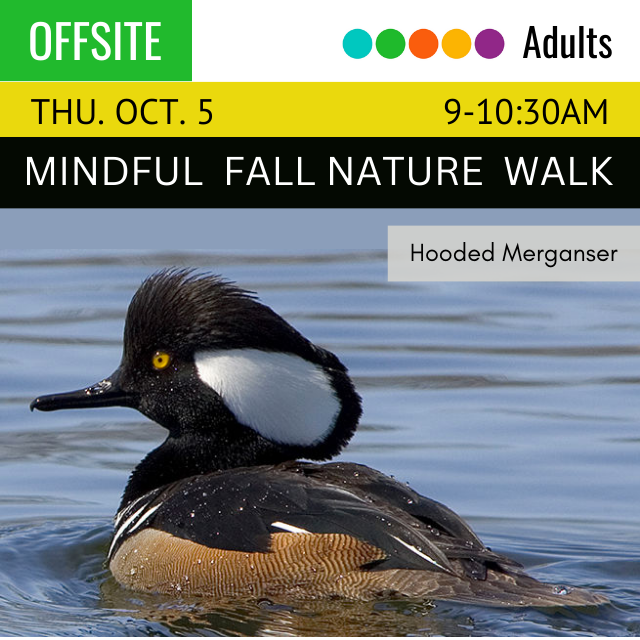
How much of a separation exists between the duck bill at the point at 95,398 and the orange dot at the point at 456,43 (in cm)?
272

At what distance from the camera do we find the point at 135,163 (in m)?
9.06

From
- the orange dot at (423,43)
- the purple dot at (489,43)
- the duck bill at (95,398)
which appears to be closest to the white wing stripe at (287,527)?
the duck bill at (95,398)

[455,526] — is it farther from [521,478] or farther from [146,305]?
[521,478]

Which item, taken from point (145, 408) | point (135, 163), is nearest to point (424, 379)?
point (135, 163)

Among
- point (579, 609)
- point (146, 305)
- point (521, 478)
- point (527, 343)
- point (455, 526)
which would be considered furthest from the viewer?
point (527, 343)

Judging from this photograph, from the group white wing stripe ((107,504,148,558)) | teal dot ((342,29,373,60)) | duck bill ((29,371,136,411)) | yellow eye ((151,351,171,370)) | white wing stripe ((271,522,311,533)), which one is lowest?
white wing stripe ((107,504,148,558))

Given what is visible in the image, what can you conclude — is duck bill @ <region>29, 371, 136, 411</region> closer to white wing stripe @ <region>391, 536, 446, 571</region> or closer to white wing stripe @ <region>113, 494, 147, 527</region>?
white wing stripe @ <region>113, 494, 147, 527</region>

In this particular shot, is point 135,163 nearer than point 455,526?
No

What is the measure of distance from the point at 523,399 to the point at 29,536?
12.6ft

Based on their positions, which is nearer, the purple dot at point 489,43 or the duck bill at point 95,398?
the duck bill at point 95,398

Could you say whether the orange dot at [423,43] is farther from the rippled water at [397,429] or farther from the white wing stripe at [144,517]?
the white wing stripe at [144,517]

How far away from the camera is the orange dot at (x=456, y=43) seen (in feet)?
27.0

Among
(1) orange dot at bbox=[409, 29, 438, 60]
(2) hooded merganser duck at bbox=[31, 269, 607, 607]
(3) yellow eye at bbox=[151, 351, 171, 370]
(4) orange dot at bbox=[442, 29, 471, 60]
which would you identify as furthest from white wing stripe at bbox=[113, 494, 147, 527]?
(4) orange dot at bbox=[442, 29, 471, 60]

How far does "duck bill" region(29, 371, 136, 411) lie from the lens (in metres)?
7.29
